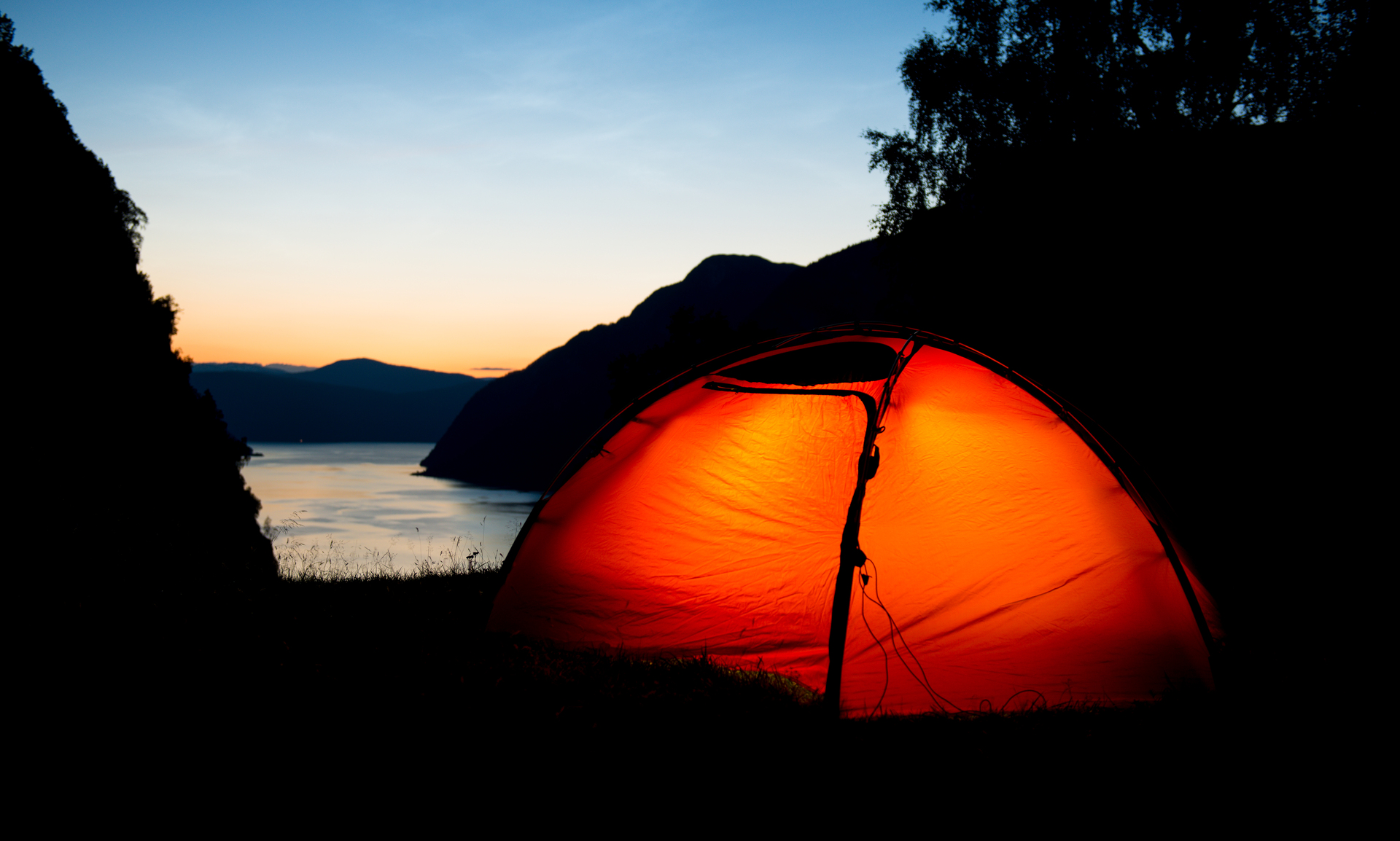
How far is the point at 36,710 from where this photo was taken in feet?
12.8

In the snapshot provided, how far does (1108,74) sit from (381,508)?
8199 centimetres

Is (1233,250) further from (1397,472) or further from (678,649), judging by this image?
(678,649)

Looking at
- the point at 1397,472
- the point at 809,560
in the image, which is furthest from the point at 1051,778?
the point at 1397,472

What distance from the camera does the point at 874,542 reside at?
4.75 meters

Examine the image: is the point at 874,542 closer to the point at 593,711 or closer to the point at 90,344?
the point at 593,711

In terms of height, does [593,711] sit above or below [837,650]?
below

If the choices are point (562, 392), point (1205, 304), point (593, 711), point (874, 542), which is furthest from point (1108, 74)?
point (562, 392)

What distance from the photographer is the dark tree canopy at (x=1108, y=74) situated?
10703 mm

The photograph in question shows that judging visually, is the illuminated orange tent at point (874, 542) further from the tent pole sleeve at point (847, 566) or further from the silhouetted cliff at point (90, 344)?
the silhouetted cliff at point (90, 344)

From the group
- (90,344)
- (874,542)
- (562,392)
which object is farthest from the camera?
(562,392)

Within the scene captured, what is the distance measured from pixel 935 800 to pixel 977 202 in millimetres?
12702

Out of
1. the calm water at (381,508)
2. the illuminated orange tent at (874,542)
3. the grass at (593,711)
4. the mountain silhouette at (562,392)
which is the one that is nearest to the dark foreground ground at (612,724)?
the grass at (593,711)

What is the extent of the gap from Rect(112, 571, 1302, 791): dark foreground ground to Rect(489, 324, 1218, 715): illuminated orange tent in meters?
0.30

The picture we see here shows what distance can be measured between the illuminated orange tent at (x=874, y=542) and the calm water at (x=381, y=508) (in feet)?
13.1
